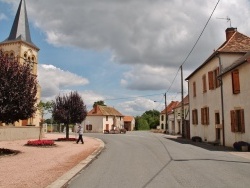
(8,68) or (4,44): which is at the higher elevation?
(4,44)

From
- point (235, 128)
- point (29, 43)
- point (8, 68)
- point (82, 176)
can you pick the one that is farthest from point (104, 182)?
point (29, 43)

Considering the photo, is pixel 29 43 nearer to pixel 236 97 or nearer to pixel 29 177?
pixel 236 97

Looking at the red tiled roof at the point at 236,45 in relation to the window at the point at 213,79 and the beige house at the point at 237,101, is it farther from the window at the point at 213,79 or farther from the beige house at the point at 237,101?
the beige house at the point at 237,101

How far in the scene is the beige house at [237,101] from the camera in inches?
820

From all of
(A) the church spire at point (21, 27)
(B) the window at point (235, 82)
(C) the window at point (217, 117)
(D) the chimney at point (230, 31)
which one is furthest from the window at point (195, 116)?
(A) the church spire at point (21, 27)

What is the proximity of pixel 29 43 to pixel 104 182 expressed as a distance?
144 ft

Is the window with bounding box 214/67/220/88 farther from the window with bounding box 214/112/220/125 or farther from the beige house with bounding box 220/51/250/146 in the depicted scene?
the window with bounding box 214/112/220/125

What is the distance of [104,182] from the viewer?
361 inches

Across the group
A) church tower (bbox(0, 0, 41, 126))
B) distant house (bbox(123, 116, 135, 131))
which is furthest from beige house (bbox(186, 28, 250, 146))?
distant house (bbox(123, 116, 135, 131))

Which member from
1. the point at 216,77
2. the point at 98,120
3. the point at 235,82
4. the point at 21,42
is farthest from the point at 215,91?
the point at 98,120

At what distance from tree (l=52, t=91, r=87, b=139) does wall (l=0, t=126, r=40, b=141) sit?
2950mm

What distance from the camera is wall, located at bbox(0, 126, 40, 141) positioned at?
2830 cm

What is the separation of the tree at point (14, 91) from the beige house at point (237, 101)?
1249 cm

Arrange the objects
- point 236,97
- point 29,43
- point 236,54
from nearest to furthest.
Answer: point 236,97 < point 236,54 < point 29,43
